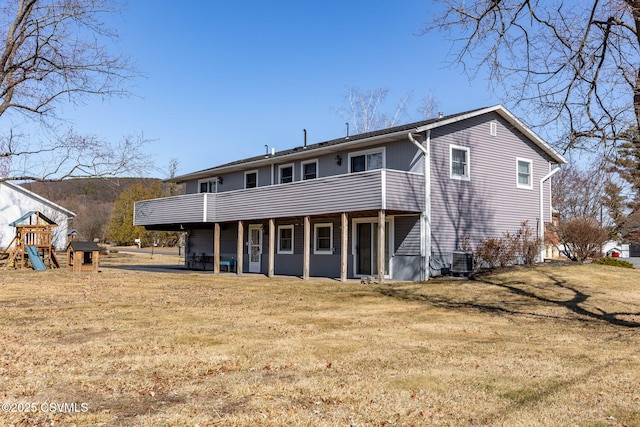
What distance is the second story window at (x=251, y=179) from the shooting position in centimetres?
2673

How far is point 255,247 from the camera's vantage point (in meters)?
26.9

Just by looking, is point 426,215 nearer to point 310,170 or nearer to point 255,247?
point 310,170

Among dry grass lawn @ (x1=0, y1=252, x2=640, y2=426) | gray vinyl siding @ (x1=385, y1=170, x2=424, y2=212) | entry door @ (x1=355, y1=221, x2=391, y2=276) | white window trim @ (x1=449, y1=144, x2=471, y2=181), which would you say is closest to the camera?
dry grass lawn @ (x1=0, y1=252, x2=640, y2=426)

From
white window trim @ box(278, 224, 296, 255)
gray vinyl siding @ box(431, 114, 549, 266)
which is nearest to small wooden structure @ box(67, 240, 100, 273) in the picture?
white window trim @ box(278, 224, 296, 255)

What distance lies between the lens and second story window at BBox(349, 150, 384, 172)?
2058 cm

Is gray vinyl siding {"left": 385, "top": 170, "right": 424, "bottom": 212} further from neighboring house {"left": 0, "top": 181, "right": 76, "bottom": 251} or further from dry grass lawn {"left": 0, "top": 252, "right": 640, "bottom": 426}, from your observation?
neighboring house {"left": 0, "top": 181, "right": 76, "bottom": 251}

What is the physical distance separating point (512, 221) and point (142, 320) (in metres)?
16.2

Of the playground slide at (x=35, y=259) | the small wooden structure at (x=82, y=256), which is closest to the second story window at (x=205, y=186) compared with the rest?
the small wooden structure at (x=82, y=256)

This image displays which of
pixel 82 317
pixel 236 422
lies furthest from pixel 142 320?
pixel 236 422

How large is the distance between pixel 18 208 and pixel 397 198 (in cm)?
3800

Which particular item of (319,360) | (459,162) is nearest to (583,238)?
(459,162)

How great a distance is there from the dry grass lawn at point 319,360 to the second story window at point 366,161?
7.29m

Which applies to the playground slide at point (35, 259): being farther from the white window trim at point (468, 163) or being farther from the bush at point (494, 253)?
the bush at point (494, 253)

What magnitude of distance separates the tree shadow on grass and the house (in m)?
2.95
